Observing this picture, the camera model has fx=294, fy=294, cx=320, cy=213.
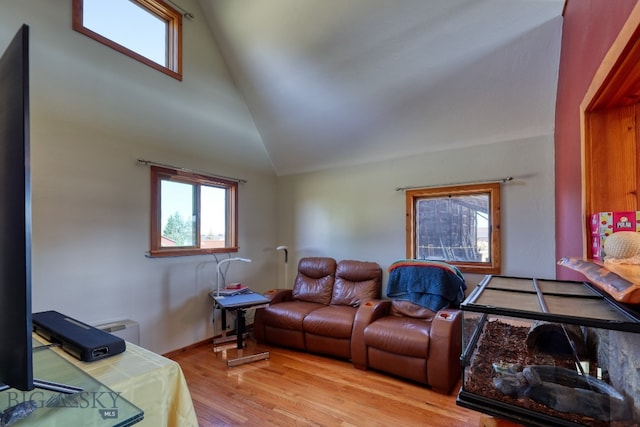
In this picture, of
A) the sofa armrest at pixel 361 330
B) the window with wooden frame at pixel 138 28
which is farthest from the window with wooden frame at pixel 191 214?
the sofa armrest at pixel 361 330

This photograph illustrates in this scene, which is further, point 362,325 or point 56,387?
point 362,325

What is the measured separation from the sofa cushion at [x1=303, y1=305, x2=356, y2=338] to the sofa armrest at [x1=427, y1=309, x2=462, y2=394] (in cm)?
85

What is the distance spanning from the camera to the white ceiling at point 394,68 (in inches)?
93.6

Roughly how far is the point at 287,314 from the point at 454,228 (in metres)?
2.19

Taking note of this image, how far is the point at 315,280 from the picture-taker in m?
3.98

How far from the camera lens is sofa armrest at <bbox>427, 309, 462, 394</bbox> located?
8.01 feet

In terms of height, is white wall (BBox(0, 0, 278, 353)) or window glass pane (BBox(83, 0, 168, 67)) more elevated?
window glass pane (BBox(83, 0, 168, 67))

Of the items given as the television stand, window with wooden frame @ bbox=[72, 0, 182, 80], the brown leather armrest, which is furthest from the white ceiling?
the television stand

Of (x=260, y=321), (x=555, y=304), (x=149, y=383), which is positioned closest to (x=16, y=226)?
(x=149, y=383)

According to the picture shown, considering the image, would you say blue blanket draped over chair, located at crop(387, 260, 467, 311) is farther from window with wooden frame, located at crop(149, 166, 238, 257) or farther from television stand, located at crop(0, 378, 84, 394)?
television stand, located at crop(0, 378, 84, 394)

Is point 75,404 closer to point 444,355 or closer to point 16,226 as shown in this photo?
point 16,226

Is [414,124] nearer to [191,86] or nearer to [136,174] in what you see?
[191,86]

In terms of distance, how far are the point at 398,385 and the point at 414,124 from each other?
2.67 m

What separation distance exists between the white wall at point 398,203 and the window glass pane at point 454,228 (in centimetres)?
20
